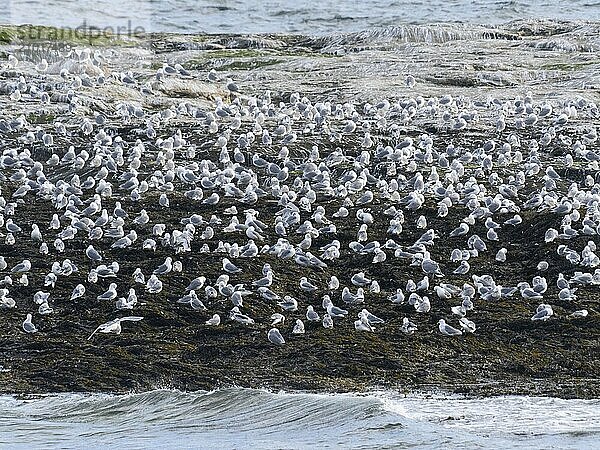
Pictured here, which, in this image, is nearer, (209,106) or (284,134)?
(284,134)

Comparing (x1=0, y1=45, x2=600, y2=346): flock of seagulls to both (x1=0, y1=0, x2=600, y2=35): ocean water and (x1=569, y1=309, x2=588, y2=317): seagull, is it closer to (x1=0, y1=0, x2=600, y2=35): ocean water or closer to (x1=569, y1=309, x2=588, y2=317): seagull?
(x1=569, y1=309, x2=588, y2=317): seagull

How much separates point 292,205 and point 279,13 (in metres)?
20.4

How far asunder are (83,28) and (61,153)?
14.2 metres

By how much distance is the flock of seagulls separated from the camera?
9406mm

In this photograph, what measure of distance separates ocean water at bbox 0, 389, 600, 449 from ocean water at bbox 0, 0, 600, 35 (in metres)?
22.2

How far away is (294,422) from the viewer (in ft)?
18.9

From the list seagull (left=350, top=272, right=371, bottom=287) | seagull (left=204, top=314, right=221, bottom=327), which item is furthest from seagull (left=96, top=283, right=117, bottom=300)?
seagull (left=350, top=272, right=371, bottom=287)

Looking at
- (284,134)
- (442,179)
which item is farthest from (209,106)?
(442,179)

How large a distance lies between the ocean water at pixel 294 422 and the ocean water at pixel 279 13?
22173 millimetres

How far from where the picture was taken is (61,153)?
13.8m

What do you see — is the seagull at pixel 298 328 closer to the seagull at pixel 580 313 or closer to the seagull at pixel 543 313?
the seagull at pixel 543 313

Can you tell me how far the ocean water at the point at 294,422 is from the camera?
5.11m

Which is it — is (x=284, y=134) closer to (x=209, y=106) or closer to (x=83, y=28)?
(x=209, y=106)

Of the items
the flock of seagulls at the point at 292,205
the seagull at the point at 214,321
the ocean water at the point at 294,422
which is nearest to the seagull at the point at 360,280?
the flock of seagulls at the point at 292,205
